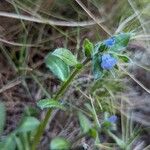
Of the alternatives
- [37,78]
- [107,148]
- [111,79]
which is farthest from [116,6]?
[107,148]

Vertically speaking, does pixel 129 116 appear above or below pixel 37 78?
below

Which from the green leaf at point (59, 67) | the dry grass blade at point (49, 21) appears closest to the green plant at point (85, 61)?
the green leaf at point (59, 67)

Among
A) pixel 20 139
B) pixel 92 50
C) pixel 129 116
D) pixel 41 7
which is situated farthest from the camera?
pixel 129 116

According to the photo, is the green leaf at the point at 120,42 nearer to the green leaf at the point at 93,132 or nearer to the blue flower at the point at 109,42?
the blue flower at the point at 109,42

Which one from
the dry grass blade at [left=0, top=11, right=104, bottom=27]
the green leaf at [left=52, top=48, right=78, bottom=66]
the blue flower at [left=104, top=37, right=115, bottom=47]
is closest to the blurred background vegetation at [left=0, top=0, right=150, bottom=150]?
the dry grass blade at [left=0, top=11, right=104, bottom=27]

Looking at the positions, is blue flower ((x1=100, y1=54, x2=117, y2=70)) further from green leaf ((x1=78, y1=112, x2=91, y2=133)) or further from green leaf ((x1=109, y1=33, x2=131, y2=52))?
green leaf ((x1=78, y1=112, x2=91, y2=133))

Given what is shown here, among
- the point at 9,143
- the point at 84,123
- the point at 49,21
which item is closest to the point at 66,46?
the point at 49,21

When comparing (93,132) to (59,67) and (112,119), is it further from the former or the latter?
(59,67)

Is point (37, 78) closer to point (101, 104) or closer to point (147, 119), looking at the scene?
point (101, 104)
